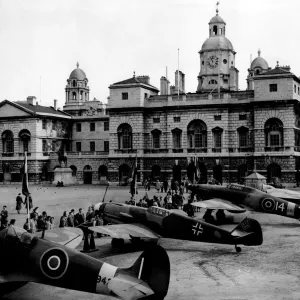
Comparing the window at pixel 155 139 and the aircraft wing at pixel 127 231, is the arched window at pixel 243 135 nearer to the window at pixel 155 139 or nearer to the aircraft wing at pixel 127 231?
the window at pixel 155 139

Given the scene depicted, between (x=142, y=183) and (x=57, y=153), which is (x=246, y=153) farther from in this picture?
(x=57, y=153)

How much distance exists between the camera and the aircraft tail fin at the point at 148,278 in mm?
13133

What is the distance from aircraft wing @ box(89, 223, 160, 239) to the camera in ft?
66.9

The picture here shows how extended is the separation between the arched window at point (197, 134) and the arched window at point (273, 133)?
7.55 m

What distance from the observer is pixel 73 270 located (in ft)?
46.9

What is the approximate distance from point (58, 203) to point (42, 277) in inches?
1079

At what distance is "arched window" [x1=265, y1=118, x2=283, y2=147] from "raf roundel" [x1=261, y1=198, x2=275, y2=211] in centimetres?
3027

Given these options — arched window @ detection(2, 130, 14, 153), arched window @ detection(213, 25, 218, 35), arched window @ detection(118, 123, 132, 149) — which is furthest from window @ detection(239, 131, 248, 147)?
arched window @ detection(2, 130, 14, 153)

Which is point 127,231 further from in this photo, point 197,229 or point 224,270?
point 224,270

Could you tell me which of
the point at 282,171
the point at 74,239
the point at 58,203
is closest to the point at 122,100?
the point at 282,171

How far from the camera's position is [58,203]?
41688mm

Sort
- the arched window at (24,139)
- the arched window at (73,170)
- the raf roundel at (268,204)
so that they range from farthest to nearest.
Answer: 1. the arched window at (73,170)
2. the arched window at (24,139)
3. the raf roundel at (268,204)

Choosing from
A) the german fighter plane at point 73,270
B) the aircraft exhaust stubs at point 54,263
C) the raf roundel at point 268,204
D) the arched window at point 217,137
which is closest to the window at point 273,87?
the arched window at point 217,137

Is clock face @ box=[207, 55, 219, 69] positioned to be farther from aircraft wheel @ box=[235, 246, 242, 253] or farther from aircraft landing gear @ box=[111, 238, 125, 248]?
aircraft wheel @ box=[235, 246, 242, 253]
